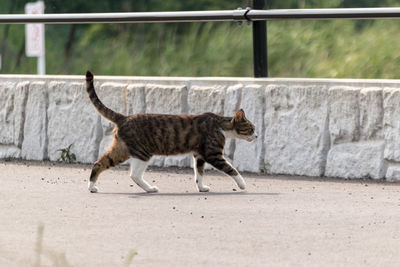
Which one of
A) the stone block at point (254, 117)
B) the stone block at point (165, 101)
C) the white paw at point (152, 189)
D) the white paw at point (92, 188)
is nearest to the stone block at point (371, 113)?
the stone block at point (254, 117)

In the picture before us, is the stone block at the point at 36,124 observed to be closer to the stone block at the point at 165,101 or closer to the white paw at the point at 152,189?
the stone block at the point at 165,101

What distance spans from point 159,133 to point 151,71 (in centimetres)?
622

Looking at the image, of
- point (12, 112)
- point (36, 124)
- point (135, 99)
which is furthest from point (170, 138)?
point (12, 112)

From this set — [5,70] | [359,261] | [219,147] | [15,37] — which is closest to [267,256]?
[359,261]

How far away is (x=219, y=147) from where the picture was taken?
332 inches

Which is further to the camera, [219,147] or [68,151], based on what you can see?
[68,151]

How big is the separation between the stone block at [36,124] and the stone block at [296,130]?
240cm

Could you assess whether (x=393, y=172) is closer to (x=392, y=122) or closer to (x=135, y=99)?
(x=392, y=122)

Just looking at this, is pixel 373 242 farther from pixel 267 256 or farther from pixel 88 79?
pixel 88 79

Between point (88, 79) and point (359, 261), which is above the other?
point (88, 79)

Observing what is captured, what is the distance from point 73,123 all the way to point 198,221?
357 cm

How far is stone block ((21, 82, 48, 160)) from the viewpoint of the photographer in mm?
10117

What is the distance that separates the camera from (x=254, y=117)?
9016 millimetres

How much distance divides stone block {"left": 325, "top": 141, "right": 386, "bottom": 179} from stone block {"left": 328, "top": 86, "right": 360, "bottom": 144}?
76 mm
